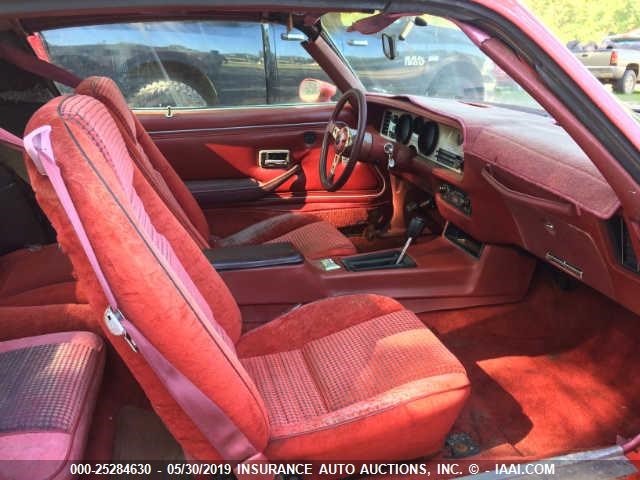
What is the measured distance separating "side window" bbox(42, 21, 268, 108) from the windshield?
1.78 ft

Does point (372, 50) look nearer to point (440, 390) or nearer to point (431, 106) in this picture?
point (431, 106)

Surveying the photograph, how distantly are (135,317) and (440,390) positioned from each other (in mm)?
729

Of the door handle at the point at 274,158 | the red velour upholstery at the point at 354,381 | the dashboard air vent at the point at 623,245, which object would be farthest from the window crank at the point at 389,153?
the dashboard air vent at the point at 623,245

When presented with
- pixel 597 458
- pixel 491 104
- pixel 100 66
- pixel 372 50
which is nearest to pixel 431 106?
pixel 491 104

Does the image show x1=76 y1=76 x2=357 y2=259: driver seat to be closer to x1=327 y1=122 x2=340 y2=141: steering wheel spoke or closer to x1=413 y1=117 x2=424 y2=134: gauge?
x1=327 y1=122 x2=340 y2=141: steering wheel spoke

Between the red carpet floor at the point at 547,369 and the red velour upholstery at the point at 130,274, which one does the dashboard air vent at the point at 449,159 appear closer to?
the red carpet floor at the point at 547,369

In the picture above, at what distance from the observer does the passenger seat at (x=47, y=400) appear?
1.12 m

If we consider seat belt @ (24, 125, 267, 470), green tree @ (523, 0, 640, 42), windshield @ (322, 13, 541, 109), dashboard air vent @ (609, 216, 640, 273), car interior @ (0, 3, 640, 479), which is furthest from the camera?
green tree @ (523, 0, 640, 42)

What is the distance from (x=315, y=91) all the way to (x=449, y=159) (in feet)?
3.95

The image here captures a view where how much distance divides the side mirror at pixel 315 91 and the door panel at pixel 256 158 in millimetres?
129

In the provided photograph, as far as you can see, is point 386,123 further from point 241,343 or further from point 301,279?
point 241,343

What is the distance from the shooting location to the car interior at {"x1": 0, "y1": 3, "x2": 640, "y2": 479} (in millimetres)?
954

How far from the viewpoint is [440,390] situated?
1.25m

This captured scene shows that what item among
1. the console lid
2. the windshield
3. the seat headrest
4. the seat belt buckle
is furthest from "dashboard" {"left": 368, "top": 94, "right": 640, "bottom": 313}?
the seat headrest
